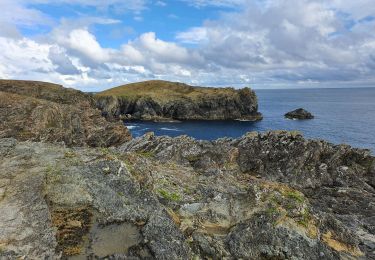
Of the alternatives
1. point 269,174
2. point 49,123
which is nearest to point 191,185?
point 269,174

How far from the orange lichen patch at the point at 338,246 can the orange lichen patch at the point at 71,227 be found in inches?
488

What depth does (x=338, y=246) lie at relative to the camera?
1983 centimetres

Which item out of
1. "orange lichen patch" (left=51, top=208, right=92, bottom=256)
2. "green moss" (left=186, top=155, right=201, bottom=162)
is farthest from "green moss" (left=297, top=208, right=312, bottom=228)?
"green moss" (left=186, top=155, right=201, bottom=162)

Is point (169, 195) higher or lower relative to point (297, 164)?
higher

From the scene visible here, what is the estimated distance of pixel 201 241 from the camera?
17734mm

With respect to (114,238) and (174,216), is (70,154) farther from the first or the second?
(114,238)

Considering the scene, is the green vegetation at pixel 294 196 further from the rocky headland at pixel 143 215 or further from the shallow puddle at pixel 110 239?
the shallow puddle at pixel 110 239

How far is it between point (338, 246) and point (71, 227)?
45.6ft

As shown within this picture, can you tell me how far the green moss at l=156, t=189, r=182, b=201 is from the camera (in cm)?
2172

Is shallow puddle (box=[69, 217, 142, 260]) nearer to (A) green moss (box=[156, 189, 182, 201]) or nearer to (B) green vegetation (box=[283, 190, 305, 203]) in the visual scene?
(A) green moss (box=[156, 189, 182, 201])

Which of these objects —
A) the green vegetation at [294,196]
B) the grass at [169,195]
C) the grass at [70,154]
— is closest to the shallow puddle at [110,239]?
the grass at [169,195]

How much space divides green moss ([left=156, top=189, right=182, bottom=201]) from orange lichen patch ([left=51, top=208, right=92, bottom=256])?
523 cm

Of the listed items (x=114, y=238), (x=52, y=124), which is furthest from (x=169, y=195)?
(x=52, y=124)

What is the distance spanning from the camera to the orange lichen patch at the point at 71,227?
15.7 m
